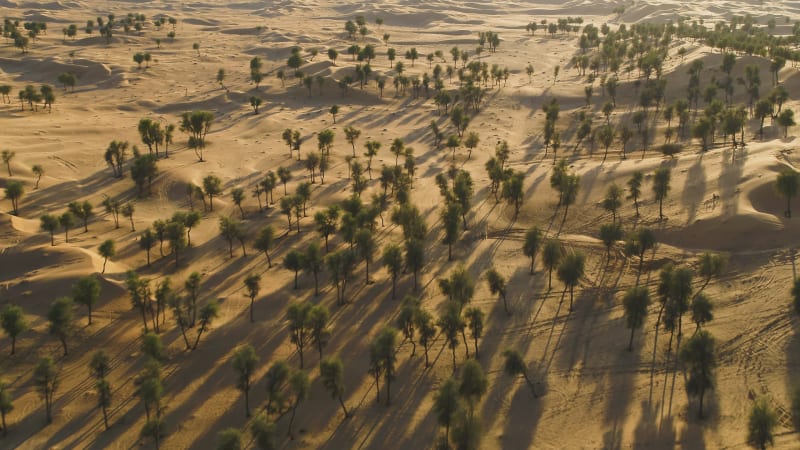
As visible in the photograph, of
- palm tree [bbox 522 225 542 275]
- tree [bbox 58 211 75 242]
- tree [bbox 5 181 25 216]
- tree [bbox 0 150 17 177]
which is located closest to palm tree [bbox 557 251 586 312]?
palm tree [bbox 522 225 542 275]

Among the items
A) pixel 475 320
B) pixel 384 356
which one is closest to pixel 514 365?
pixel 475 320

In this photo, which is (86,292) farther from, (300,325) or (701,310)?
(701,310)

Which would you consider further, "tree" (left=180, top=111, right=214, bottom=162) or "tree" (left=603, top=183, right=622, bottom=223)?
"tree" (left=180, top=111, right=214, bottom=162)

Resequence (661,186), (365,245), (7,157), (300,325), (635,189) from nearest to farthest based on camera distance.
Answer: (300,325), (365,245), (661,186), (635,189), (7,157)

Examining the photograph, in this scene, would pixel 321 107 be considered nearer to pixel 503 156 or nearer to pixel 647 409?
pixel 503 156

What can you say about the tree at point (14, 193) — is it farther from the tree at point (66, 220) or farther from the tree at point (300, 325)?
the tree at point (300, 325)

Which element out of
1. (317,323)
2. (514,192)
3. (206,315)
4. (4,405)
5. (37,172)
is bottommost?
(4,405)

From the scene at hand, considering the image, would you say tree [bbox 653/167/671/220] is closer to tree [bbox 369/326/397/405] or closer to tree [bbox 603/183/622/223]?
tree [bbox 603/183/622/223]
